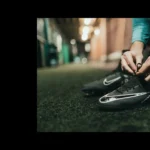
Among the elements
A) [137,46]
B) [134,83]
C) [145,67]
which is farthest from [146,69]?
[137,46]

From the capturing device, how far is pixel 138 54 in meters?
1.02

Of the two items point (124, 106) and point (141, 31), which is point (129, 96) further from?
point (141, 31)

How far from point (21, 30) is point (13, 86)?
34 cm

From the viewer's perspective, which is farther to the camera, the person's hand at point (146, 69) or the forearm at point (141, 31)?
the forearm at point (141, 31)

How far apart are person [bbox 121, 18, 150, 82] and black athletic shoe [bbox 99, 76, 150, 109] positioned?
0.05 metres

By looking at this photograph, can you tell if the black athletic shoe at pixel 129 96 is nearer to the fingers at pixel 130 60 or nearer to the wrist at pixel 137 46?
the fingers at pixel 130 60

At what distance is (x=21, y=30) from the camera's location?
109 cm

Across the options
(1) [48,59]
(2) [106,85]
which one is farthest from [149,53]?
(1) [48,59]

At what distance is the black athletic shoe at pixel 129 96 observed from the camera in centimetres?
89

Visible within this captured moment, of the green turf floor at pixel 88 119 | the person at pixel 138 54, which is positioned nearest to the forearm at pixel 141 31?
the person at pixel 138 54

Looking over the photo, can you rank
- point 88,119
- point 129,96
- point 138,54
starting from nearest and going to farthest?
point 88,119 → point 129,96 → point 138,54

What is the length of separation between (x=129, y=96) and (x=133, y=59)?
0.77ft

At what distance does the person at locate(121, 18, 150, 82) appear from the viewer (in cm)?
92
